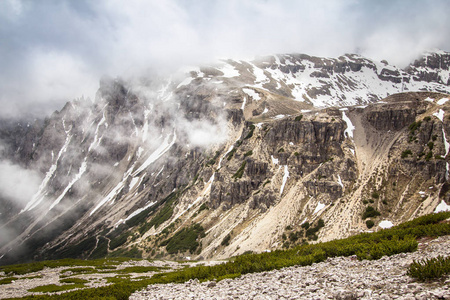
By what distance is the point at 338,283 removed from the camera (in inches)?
476

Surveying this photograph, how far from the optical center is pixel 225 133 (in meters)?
184

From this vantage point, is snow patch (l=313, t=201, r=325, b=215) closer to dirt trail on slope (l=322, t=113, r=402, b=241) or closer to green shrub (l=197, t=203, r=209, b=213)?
dirt trail on slope (l=322, t=113, r=402, b=241)

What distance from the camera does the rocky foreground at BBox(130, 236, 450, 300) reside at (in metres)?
9.55

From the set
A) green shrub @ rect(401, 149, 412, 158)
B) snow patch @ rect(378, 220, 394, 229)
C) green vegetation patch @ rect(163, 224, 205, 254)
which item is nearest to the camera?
snow patch @ rect(378, 220, 394, 229)

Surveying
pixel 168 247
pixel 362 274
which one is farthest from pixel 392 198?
pixel 168 247

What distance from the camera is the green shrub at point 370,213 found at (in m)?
76.8

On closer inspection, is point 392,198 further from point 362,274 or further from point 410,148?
point 362,274

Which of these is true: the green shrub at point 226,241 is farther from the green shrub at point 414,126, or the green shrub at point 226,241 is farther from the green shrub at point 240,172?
the green shrub at point 414,126

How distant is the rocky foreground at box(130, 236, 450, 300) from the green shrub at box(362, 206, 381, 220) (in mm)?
66859

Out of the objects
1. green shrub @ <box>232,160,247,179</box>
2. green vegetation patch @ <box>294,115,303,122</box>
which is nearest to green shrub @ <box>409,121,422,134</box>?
green vegetation patch @ <box>294,115,303,122</box>

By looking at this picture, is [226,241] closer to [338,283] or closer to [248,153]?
[248,153]

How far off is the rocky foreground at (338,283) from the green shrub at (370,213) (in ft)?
219

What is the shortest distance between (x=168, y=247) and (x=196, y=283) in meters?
118

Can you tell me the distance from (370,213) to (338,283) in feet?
249
